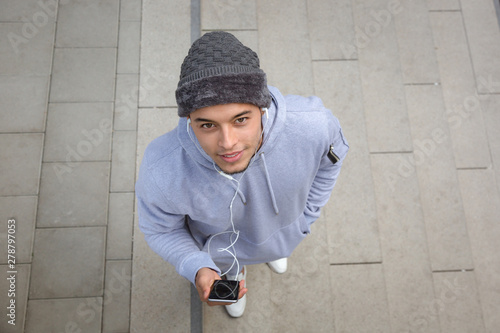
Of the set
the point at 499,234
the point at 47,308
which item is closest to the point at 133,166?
the point at 47,308

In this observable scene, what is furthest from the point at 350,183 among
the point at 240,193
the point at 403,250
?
the point at 240,193

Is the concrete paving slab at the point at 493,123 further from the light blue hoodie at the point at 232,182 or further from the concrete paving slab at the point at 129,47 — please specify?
the concrete paving slab at the point at 129,47

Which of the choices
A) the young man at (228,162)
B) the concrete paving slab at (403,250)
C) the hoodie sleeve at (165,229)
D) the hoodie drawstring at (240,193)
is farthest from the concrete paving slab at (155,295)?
the concrete paving slab at (403,250)

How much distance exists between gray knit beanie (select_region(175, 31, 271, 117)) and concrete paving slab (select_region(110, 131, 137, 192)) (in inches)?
70.4

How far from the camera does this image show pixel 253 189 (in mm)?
1434

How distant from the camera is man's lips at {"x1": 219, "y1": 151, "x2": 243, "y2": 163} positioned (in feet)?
3.92

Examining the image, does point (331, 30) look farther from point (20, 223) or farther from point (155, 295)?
point (20, 223)

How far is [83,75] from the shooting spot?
2961 mm

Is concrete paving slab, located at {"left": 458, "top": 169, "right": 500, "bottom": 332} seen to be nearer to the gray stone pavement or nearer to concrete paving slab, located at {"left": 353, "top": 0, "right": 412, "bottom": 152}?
the gray stone pavement

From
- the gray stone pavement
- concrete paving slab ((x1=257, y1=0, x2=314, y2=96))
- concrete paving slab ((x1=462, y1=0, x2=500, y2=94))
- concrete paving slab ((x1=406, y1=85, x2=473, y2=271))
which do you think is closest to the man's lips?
the gray stone pavement

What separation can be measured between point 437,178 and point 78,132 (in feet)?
9.57

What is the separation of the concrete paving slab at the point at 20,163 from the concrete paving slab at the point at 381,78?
8.82ft

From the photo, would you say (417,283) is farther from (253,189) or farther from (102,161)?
(102,161)

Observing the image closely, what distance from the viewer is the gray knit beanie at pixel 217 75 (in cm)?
104
